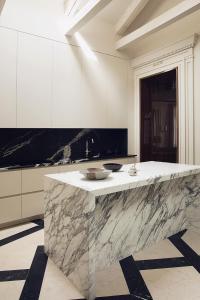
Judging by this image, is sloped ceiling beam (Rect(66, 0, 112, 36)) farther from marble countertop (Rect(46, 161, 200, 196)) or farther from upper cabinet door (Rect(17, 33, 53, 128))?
marble countertop (Rect(46, 161, 200, 196))

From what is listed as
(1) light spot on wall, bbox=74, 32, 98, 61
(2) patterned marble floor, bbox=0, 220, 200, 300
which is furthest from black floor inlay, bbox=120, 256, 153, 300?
(1) light spot on wall, bbox=74, 32, 98, 61

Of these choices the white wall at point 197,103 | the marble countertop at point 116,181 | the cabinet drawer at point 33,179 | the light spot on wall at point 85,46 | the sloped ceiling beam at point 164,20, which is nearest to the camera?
the marble countertop at point 116,181

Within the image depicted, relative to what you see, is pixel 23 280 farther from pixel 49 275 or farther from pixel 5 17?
pixel 5 17

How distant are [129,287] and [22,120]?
243cm

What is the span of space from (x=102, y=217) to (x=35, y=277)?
0.74 meters

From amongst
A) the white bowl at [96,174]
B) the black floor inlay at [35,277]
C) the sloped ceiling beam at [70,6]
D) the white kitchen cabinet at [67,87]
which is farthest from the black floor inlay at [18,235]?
the sloped ceiling beam at [70,6]

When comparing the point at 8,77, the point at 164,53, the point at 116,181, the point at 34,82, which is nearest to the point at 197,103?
the point at 164,53

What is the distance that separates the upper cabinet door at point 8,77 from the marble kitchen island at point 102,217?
4.76ft

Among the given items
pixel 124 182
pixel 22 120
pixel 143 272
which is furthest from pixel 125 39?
pixel 143 272

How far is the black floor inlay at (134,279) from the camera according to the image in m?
1.70

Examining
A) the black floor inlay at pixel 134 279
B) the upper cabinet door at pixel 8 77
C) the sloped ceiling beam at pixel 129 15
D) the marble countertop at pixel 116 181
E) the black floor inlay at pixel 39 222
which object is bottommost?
the black floor inlay at pixel 134 279

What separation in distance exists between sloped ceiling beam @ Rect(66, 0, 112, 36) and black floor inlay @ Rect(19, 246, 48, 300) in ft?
9.68

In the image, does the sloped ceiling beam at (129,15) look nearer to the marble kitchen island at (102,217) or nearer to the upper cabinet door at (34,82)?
the upper cabinet door at (34,82)

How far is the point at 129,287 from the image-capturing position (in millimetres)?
1778
